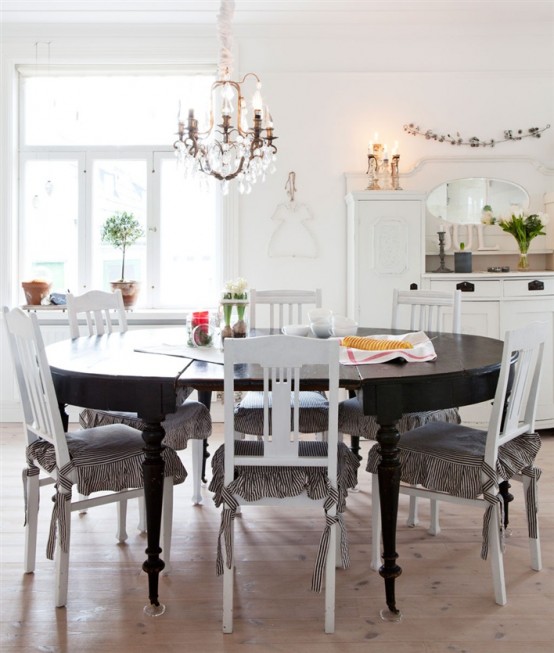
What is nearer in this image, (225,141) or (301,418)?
(225,141)

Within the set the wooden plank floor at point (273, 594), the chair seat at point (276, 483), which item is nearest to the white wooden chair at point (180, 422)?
the wooden plank floor at point (273, 594)

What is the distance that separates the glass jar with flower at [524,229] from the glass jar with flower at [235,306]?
241 cm

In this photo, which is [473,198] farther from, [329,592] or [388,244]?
[329,592]

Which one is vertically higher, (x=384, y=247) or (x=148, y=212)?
(x=148, y=212)

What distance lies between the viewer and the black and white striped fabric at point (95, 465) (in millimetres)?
2131

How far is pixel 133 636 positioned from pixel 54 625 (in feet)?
0.85

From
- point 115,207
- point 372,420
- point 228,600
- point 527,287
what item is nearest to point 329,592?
point 228,600

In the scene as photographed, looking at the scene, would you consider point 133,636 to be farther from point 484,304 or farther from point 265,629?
point 484,304

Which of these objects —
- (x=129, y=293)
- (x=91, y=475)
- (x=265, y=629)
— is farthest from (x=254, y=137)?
(x=129, y=293)

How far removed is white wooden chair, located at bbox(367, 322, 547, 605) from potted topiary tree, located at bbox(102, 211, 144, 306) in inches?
104

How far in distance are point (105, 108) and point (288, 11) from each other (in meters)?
1.44

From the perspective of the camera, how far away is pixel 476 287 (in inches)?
165

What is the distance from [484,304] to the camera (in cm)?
420

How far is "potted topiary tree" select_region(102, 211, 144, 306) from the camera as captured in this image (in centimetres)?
453
